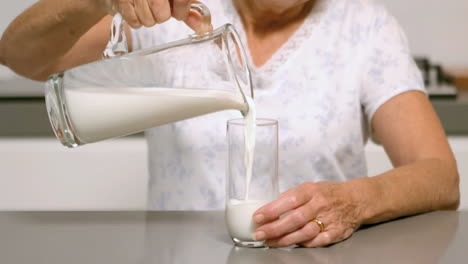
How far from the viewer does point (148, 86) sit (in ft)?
2.91

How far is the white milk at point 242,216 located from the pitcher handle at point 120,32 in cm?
22

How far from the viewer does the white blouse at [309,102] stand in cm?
139

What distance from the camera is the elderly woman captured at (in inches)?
51.9

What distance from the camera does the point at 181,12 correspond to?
1.00 m

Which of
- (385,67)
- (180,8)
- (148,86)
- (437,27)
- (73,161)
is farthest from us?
(437,27)

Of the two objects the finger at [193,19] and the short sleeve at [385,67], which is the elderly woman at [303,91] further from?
the finger at [193,19]

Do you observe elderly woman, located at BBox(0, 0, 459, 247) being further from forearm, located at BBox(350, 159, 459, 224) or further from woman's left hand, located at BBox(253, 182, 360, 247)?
woman's left hand, located at BBox(253, 182, 360, 247)

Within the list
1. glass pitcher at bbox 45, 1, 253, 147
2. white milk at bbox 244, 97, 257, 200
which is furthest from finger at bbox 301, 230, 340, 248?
glass pitcher at bbox 45, 1, 253, 147

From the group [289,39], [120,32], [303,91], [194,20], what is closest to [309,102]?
[303,91]

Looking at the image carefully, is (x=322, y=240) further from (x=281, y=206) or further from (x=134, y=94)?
(x=134, y=94)

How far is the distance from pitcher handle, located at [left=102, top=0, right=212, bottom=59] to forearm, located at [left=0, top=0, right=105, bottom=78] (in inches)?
6.4

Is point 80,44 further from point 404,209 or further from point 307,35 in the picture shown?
point 404,209

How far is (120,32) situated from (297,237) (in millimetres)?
334

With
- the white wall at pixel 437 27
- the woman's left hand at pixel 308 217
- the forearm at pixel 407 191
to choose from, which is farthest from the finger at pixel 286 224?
the white wall at pixel 437 27
